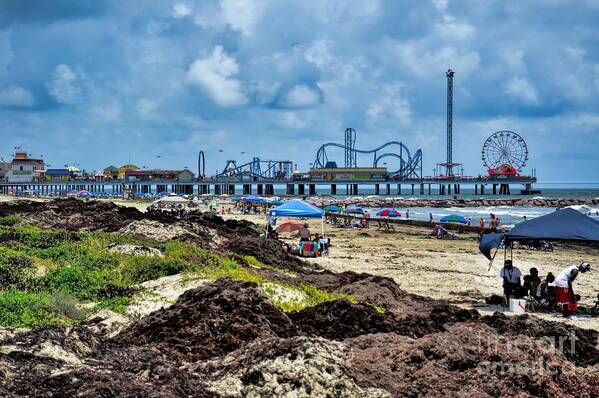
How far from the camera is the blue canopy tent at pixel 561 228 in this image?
13516 millimetres

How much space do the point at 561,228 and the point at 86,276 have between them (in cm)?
1028

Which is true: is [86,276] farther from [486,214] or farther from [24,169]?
[24,169]

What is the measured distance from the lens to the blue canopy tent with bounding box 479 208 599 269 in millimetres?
13516

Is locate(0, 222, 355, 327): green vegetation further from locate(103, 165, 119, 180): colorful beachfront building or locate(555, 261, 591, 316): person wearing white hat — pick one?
locate(103, 165, 119, 180): colorful beachfront building

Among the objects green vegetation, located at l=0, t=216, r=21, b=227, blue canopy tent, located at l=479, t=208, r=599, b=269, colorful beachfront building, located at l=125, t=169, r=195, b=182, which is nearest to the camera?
blue canopy tent, located at l=479, t=208, r=599, b=269

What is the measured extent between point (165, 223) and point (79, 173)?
151797 mm

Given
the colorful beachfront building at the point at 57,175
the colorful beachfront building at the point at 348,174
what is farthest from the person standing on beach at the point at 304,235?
the colorful beachfront building at the point at 348,174

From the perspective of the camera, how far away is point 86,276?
11594 mm

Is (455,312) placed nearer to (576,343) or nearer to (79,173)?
(576,343)

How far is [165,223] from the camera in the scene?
25.0m

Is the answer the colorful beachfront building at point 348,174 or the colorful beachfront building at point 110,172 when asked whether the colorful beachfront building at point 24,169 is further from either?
the colorful beachfront building at point 348,174

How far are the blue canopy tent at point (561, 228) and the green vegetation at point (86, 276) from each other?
14.8 feet

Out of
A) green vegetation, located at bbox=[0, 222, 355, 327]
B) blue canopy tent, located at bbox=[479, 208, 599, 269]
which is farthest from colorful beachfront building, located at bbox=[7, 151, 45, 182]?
blue canopy tent, located at bbox=[479, 208, 599, 269]

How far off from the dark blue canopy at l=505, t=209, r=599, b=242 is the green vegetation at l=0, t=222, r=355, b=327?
4534 mm
